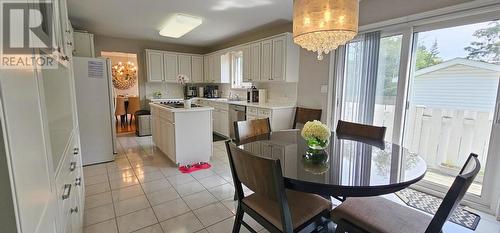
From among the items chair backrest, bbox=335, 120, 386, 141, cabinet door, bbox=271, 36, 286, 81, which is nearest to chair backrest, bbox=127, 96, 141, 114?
cabinet door, bbox=271, 36, 286, 81

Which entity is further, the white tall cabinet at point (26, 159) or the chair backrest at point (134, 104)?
the chair backrest at point (134, 104)

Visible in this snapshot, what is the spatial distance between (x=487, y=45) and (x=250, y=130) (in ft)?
7.97

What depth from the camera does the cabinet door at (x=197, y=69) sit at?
6199 millimetres

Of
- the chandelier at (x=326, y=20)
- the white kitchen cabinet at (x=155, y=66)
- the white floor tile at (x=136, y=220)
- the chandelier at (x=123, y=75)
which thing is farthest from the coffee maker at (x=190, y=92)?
the chandelier at (x=326, y=20)

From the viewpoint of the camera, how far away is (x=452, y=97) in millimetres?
2426

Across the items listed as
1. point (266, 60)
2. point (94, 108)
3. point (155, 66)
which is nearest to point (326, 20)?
point (266, 60)

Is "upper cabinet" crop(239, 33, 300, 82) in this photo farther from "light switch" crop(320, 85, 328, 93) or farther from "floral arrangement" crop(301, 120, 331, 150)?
"floral arrangement" crop(301, 120, 331, 150)

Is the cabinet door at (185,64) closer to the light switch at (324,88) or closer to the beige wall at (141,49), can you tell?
the beige wall at (141,49)

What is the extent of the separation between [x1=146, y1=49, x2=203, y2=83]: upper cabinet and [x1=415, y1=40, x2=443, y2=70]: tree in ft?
16.5

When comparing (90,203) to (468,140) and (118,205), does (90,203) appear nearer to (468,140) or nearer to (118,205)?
(118,205)

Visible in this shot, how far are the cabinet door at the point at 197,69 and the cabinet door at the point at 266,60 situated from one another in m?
2.57

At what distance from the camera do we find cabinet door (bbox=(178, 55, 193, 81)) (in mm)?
5973

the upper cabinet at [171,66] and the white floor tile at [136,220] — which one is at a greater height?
the upper cabinet at [171,66]

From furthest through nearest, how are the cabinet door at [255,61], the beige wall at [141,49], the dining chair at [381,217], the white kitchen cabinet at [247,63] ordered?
the beige wall at [141,49] → the white kitchen cabinet at [247,63] → the cabinet door at [255,61] → the dining chair at [381,217]
